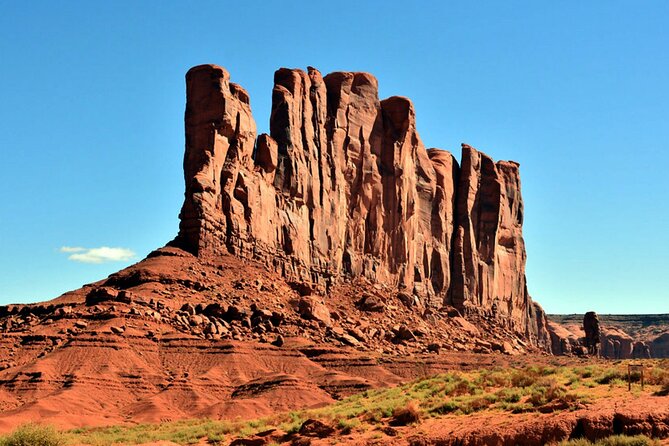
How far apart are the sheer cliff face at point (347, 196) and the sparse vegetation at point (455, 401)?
39583mm

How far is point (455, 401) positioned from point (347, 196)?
231 feet

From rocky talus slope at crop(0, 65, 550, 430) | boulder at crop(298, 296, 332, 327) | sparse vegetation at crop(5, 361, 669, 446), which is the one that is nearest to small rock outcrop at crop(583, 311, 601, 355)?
rocky talus slope at crop(0, 65, 550, 430)

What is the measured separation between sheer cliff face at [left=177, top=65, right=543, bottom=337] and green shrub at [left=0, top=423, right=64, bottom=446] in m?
44.2

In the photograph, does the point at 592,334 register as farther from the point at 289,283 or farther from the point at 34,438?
the point at 34,438

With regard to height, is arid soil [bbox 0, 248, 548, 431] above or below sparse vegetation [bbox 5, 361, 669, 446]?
above

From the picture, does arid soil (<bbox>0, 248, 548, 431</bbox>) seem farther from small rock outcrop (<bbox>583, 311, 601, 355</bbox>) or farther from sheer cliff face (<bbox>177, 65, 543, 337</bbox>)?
small rock outcrop (<bbox>583, 311, 601, 355</bbox>)

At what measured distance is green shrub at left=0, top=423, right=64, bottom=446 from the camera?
3572 centimetres

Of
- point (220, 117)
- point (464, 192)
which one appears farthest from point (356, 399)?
point (464, 192)

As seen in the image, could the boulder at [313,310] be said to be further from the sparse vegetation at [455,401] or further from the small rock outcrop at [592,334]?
the sparse vegetation at [455,401]

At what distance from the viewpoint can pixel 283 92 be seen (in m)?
94.9

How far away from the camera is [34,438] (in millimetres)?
35938

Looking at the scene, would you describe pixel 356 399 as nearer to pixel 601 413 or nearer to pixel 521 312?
pixel 601 413

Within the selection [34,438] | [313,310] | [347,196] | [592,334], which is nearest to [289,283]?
[313,310]

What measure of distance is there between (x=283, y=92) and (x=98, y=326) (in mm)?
35143
